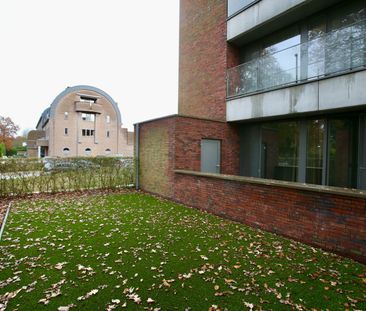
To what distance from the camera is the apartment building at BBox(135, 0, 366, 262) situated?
5098 millimetres

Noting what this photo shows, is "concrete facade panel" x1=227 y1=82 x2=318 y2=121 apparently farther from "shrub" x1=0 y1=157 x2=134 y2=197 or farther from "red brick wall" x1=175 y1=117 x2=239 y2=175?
"shrub" x1=0 y1=157 x2=134 y2=197

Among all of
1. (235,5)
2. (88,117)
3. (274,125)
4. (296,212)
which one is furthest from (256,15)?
(88,117)

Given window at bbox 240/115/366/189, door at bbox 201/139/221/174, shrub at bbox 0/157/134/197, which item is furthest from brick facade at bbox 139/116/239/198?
shrub at bbox 0/157/134/197

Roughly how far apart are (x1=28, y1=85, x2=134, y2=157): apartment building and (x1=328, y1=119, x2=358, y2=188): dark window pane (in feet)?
129

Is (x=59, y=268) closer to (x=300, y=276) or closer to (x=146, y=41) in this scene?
(x=300, y=276)

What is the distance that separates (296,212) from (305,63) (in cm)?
515

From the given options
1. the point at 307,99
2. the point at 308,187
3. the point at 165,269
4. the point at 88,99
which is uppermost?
the point at 88,99

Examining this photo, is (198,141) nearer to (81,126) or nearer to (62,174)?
(62,174)

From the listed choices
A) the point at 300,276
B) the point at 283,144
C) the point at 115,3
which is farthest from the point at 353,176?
the point at 115,3

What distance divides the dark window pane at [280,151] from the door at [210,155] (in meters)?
1.87

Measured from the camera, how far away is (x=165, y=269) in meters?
3.75

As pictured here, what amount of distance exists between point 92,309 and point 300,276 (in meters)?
3.00

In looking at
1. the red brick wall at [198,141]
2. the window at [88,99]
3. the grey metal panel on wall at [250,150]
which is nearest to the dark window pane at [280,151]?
the grey metal panel on wall at [250,150]

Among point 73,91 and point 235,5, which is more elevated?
point 73,91
